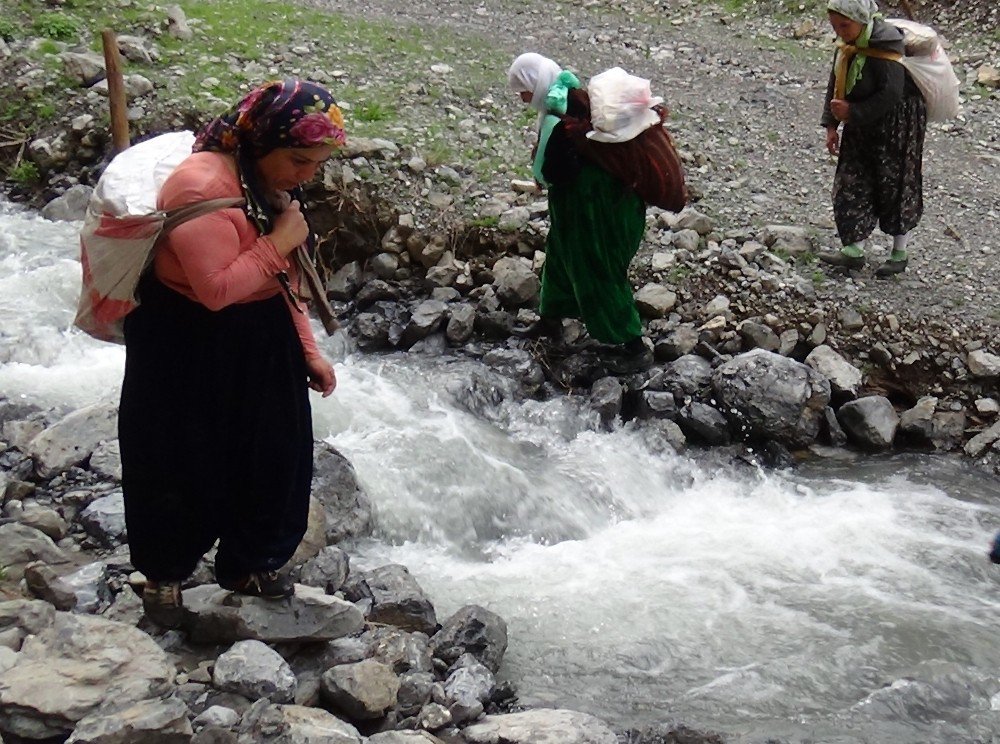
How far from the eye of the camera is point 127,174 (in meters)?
2.52

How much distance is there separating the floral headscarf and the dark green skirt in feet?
8.15

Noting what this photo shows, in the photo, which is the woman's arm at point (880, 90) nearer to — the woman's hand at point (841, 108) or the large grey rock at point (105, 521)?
the woman's hand at point (841, 108)

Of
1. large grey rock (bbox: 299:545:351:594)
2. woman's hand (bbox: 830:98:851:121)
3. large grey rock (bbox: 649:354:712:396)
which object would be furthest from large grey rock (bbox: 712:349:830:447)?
large grey rock (bbox: 299:545:351:594)

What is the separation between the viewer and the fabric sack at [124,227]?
2.41m

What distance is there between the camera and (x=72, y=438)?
414 centimetres

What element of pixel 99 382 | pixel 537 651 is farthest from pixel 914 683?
pixel 99 382

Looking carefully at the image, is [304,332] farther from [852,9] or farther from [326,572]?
[852,9]

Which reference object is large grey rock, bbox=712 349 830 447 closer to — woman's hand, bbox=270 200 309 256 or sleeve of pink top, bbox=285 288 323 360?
sleeve of pink top, bbox=285 288 323 360

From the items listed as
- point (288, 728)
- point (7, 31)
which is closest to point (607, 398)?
point (288, 728)

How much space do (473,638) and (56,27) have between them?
632 centimetres

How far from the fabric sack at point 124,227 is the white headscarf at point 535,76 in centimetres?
231

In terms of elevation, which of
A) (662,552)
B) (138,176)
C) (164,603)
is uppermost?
(138,176)

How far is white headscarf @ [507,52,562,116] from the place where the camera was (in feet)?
15.1

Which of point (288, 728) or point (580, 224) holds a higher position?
point (580, 224)
